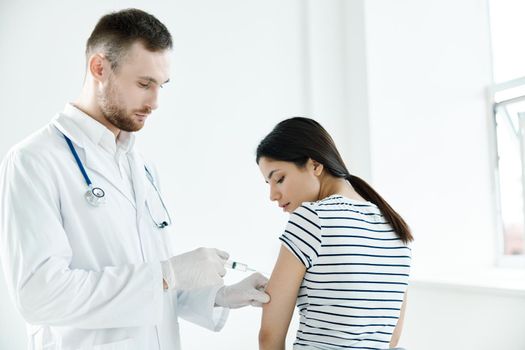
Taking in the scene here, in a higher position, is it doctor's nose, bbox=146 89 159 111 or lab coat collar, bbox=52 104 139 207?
doctor's nose, bbox=146 89 159 111

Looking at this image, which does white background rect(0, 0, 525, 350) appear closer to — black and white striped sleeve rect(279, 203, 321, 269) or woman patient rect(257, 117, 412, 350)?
woman patient rect(257, 117, 412, 350)

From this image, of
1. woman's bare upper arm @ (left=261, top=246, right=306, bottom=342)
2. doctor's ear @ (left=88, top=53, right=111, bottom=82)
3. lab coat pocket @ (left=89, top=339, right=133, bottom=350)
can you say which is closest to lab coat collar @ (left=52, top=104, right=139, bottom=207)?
doctor's ear @ (left=88, top=53, right=111, bottom=82)

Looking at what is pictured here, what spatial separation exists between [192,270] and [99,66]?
60 centimetres

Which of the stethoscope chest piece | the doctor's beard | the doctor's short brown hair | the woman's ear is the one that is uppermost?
the doctor's short brown hair

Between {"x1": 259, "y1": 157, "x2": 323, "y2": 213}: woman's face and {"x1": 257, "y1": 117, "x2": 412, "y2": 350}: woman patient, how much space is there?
0.11 feet

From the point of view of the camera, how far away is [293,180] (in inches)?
54.0

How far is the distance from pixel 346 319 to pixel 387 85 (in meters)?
1.92

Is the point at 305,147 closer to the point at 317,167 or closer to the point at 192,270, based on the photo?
the point at 317,167

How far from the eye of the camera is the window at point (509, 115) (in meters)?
2.81

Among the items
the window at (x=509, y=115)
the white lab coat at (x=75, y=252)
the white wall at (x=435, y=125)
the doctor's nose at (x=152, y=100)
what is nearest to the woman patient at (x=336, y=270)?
the white lab coat at (x=75, y=252)

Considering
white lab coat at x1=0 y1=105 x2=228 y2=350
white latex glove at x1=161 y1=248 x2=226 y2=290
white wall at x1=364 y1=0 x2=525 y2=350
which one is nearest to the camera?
white lab coat at x1=0 y1=105 x2=228 y2=350

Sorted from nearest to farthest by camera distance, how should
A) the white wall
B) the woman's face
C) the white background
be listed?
the woman's face → the white background → the white wall

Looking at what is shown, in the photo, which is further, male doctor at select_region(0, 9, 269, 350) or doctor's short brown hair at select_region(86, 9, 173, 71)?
doctor's short brown hair at select_region(86, 9, 173, 71)

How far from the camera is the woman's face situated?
1.35 metres
